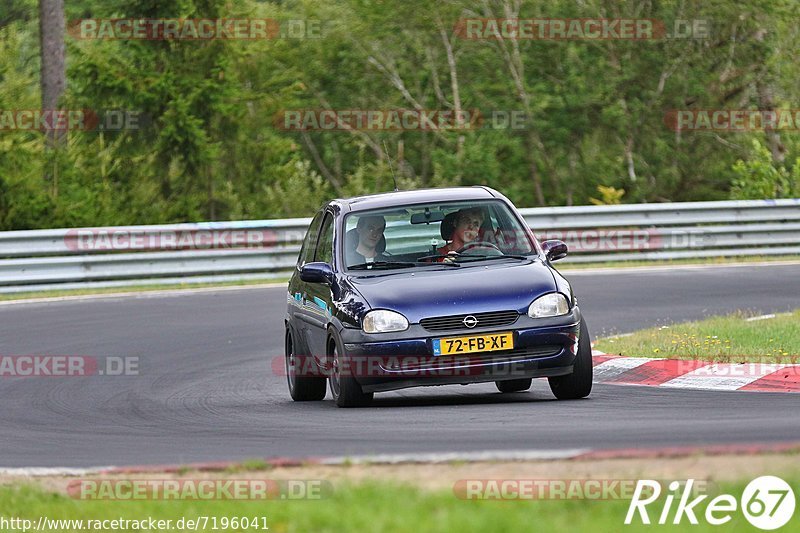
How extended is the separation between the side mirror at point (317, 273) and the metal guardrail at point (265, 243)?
11.9 m

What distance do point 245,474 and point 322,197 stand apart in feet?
77.2

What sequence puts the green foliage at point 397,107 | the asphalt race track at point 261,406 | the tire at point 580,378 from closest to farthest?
the asphalt race track at point 261,406 < the tire at point 580,378 < the green foliage at point 397,107

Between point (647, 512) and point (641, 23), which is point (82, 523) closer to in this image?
point (647, 512)

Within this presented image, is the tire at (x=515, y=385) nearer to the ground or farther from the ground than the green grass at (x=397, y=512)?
nearer to the ground

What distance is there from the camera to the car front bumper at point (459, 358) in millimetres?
9922

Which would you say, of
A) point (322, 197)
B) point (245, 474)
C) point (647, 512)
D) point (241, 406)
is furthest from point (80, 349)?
point (322, 197)

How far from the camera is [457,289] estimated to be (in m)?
10.2

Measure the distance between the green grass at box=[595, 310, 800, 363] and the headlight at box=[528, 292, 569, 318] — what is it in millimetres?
2053

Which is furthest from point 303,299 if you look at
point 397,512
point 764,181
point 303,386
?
point 764,181

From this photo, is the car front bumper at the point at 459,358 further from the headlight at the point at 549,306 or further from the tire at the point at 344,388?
the tire at the point at 344,388

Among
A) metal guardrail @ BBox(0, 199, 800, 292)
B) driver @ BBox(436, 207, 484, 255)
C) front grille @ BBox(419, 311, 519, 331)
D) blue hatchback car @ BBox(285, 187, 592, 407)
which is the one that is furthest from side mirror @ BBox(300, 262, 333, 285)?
metal guardrail @ BBox(0, 199, 800, 292)

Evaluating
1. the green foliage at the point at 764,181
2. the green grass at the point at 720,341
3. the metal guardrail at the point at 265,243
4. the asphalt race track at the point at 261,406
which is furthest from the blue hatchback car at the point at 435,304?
the green foliage at the point at 764,181

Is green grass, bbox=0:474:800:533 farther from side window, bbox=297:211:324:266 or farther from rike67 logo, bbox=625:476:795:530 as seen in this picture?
side window, bbox=297:211:324:266

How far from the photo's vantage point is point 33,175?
25.8 m
